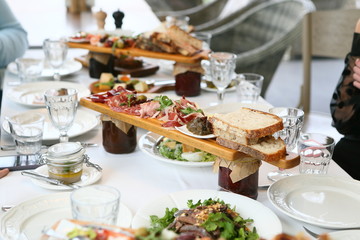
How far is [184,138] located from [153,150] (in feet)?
0.86

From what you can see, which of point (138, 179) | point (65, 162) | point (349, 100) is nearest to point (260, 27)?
point (349, 100)

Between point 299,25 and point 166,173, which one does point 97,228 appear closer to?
point 166,173

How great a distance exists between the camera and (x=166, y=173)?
1.69 metres

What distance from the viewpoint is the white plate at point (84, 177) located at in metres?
1.54

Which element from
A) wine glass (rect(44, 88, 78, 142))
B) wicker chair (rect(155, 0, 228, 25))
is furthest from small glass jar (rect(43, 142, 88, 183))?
wicker chair (rect(155, 0, 228, 25))

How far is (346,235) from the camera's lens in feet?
4.08

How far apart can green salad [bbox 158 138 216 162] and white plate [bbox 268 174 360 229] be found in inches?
11.4

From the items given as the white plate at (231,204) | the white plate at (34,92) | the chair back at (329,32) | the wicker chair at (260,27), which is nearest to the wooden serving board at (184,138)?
the white plate at (231,204)

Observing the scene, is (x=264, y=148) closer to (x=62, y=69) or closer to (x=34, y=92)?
(x=34, y=92)

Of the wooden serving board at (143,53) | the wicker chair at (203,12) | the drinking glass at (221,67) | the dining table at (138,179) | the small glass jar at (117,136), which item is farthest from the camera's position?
the wicker chair at (203,12)

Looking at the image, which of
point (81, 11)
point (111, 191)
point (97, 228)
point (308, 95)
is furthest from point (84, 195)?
point (81, 11)

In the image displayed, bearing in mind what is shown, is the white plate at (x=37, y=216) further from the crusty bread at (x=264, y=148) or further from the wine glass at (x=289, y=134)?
the wine glass at (x=289, y=134)

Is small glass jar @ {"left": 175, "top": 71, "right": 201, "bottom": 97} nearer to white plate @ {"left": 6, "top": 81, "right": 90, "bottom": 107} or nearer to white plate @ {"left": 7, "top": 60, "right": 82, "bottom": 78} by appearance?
white plate @ {"left": 6, "top": 81, "right": 90, "bottom": 107}

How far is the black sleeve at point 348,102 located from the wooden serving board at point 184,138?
0.99m
